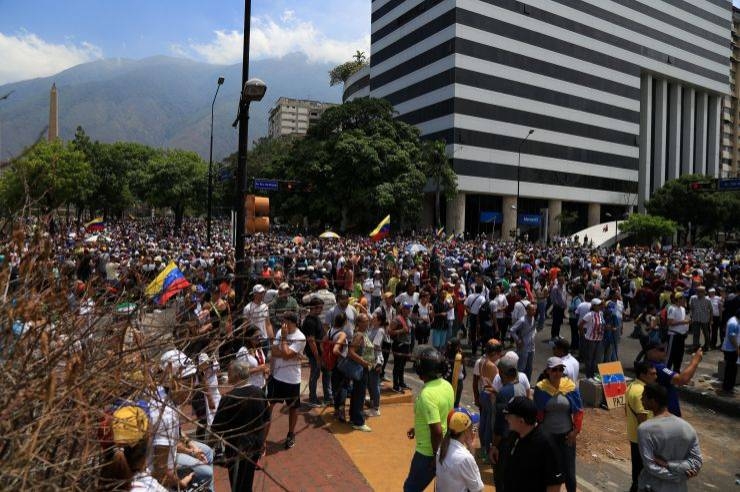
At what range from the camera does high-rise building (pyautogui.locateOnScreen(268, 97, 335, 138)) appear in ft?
463

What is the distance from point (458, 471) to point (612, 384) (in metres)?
5.48

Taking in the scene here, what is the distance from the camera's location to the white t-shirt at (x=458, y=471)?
12.1 ft

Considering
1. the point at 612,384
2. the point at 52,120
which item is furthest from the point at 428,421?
the point at 52,120

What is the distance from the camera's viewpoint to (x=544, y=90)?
177ft

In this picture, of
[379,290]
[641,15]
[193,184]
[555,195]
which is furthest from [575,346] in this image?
[641,15]

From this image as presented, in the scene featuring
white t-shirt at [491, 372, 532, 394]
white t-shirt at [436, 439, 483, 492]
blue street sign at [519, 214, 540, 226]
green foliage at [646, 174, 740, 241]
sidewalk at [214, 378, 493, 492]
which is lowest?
sidewalk at [214, 378, 493, 492]

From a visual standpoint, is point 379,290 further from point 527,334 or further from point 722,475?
point 722,475

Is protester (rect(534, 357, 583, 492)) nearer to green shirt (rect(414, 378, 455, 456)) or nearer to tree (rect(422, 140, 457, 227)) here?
green shirt (rect(414, 378, 455, 456))

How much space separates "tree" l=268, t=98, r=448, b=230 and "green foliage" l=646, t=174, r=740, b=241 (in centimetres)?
2798

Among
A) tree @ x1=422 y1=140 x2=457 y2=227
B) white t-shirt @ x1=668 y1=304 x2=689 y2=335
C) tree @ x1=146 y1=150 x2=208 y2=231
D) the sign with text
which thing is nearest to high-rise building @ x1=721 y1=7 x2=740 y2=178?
tree @ x1=422 y1=140 x2=457 y2=227

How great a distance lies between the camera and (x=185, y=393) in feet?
7.84

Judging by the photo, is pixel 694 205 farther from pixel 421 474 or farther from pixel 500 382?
pixel 421 474

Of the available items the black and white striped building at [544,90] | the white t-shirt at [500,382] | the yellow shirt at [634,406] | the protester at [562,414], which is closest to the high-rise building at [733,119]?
the black and white striped building at [544,90]

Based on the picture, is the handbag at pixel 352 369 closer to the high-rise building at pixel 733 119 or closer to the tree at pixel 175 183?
the tree at pixel 175 183
